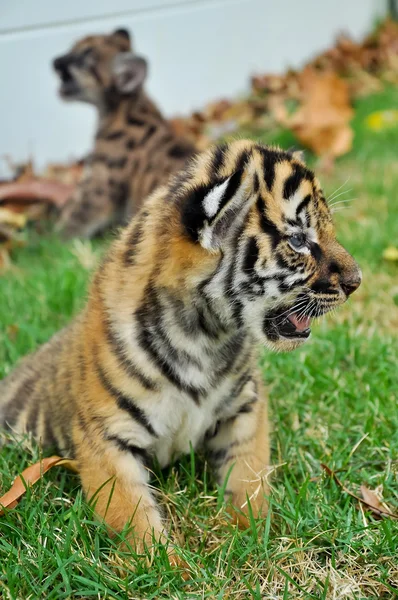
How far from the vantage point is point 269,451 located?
9.59ft

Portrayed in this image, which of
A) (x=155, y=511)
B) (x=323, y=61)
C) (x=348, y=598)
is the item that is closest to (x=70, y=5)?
(x=323, y=61)

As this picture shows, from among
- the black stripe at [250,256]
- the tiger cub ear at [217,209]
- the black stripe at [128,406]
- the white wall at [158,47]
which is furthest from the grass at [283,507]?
the white wall at [158,47]

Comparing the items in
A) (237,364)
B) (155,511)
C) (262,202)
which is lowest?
(155,511)

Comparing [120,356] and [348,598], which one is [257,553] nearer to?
[348,598]

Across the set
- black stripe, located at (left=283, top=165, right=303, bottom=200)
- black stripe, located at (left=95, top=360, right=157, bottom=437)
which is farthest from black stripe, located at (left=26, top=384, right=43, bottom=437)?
black stripe, located at (left=283, top=165, right=303, bottom=200)

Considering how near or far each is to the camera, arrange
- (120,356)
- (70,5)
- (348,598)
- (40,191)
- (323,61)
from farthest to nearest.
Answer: (323,61)
(70,5)
(40,191)
(120,356)
(348,598)

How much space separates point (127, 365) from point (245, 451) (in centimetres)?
56

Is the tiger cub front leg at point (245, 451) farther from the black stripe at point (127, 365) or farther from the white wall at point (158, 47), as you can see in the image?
the white wall at point (158, 47)

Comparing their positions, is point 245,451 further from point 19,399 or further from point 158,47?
point 158,47

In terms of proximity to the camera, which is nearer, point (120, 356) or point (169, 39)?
point (120, 356)


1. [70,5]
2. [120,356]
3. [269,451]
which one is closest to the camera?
[120,356]

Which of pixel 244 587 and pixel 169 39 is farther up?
pixel 169 39

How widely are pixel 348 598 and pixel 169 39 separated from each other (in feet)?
20.5

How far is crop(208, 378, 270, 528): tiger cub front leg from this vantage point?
9.06ft
